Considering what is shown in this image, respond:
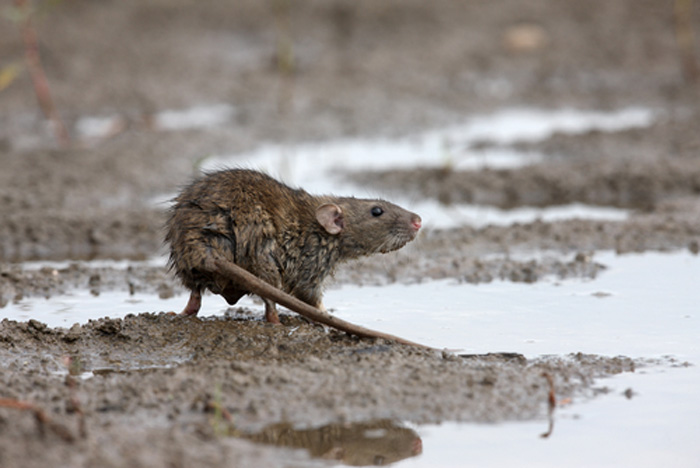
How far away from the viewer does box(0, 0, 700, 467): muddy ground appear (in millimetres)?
4805

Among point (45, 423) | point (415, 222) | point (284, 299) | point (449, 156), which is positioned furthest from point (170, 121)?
point (45, 423)

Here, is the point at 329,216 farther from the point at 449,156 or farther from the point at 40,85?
the point at 40,85

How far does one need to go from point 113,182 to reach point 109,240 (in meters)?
2.27

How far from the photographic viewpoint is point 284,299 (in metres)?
5.87

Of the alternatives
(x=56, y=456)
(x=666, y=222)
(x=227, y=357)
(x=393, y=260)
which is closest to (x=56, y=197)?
(x=393, y=260)

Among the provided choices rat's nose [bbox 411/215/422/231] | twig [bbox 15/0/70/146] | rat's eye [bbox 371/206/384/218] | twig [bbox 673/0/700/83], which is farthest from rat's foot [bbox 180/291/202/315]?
twig [bbox 673/0/700/83]

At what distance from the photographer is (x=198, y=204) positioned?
6109 millimetres

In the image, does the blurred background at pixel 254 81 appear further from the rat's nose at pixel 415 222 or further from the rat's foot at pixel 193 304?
the rat's nose at pixel 415 222

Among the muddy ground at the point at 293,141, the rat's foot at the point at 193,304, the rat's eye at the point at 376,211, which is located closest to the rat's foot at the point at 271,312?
the muddy ground at the point at 293,141

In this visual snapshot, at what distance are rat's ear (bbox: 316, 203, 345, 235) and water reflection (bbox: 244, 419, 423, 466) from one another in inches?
81.9

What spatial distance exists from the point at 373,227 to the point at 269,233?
87cm

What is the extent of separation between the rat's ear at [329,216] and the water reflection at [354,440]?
81.9 inches

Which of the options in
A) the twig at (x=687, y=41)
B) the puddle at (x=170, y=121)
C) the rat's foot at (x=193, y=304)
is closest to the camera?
the rat's foot at (x=193, y=304)

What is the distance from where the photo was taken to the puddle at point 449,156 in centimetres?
1003
